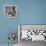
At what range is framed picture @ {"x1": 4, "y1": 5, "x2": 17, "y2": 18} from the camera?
384 centimetres

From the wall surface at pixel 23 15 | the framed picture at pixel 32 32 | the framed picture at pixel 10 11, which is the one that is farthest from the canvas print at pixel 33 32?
the framed picture at pixel 10 11

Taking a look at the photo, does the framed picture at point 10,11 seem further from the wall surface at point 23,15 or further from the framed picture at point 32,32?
the framed picture at point 32,32

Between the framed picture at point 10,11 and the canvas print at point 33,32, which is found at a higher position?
the framed picture at point 10,11

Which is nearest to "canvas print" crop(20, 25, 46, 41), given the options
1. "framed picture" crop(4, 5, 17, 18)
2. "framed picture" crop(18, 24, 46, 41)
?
"framed picture" crop(18, 24, 46, 41)

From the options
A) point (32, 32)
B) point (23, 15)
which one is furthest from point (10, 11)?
point (32, 32)

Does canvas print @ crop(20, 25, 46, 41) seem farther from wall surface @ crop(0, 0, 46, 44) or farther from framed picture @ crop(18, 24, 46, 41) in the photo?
wall surface @ crop(0, 0, 46, 44)

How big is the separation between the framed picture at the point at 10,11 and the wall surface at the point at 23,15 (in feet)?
0.28

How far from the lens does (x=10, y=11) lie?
12.6ft

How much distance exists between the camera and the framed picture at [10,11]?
3.84 m

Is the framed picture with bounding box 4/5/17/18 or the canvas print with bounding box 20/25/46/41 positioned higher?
the framed picture with bounding box 4/5/17/18

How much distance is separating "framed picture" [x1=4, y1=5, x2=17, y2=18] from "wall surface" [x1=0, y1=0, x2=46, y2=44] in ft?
0.28

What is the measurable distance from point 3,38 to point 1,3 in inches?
38.6

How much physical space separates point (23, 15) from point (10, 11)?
38 cm

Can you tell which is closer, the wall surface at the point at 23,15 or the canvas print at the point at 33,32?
the canvas print at the point at 33,32
